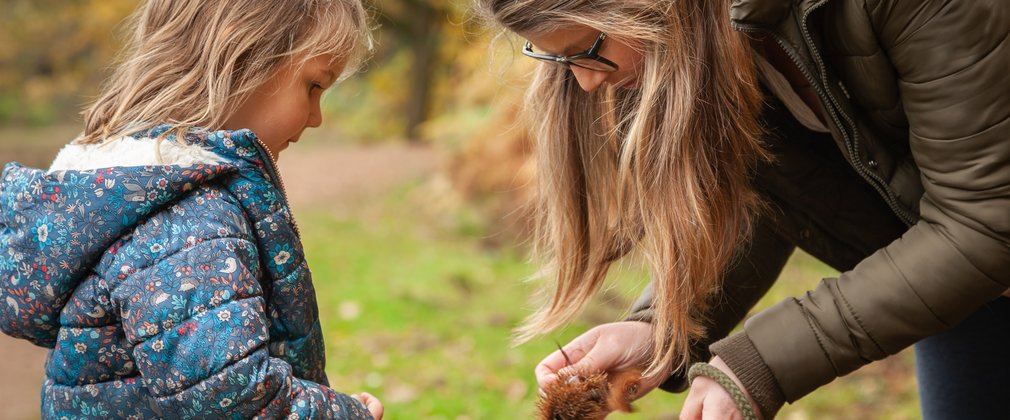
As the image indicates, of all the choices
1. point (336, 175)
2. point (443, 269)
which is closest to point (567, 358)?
point (443, 269)

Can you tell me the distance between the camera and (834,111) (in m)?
1.72

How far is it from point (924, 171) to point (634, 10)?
0.58 m

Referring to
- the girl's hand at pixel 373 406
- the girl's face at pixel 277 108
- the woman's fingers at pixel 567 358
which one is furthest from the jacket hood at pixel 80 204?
the woman's fingers at pixel 567 358

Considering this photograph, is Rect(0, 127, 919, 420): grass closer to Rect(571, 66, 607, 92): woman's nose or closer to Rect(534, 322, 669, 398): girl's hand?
Rect(534, 322, 669, 398): girl's hand

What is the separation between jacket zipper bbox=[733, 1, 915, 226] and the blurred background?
1.78 feet

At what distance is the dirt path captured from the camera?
20.0ft

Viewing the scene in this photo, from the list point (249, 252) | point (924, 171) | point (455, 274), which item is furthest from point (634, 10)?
point (455, 274)

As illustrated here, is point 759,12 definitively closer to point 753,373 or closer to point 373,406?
point 753,373

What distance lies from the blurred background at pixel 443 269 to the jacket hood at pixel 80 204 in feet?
2.15

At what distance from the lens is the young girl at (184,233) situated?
5.50ft

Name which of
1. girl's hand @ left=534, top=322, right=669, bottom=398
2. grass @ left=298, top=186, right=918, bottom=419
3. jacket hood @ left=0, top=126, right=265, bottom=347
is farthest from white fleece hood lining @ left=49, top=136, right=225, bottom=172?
grass @ left=298, top=186, right=918, bottom=419

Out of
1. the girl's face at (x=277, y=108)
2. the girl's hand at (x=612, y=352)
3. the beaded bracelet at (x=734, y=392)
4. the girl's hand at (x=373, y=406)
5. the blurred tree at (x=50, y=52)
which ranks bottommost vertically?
the beaded bracelet at (x=734, y=392)

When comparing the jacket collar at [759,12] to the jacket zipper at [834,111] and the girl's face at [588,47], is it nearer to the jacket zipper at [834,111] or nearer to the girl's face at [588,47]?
the jacket zipper at [834,111]

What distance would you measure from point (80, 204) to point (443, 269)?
491cm
